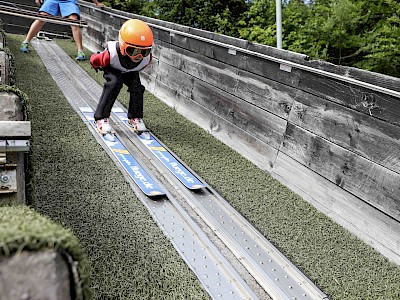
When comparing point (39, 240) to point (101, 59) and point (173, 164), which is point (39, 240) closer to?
point (173, 164)

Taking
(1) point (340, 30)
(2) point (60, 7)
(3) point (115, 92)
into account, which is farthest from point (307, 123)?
(2) point (60, 7)

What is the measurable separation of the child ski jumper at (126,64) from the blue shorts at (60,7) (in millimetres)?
5205

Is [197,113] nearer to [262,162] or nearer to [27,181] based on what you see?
[262,162]

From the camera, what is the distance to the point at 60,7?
9594 mm

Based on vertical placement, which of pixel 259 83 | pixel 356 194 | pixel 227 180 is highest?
pixel 259 83

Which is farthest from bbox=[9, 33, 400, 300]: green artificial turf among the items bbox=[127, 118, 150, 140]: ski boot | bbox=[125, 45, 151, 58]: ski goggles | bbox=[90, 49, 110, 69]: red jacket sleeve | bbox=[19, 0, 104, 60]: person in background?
bbox=[19, 0, 104, 60]: person in background

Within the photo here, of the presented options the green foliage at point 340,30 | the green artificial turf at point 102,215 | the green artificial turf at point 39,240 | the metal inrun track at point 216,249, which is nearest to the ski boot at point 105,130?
the green artificial turf at point 102,215

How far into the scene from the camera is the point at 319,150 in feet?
13.0

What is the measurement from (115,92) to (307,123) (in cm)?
254

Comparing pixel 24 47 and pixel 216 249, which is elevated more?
pixel 24 47

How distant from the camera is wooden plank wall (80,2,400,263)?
3.31 metres

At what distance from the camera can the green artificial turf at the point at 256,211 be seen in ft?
9.98

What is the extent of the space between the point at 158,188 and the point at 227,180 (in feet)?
2.80

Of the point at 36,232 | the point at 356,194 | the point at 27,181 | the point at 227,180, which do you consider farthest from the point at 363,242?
the point at 36,232
